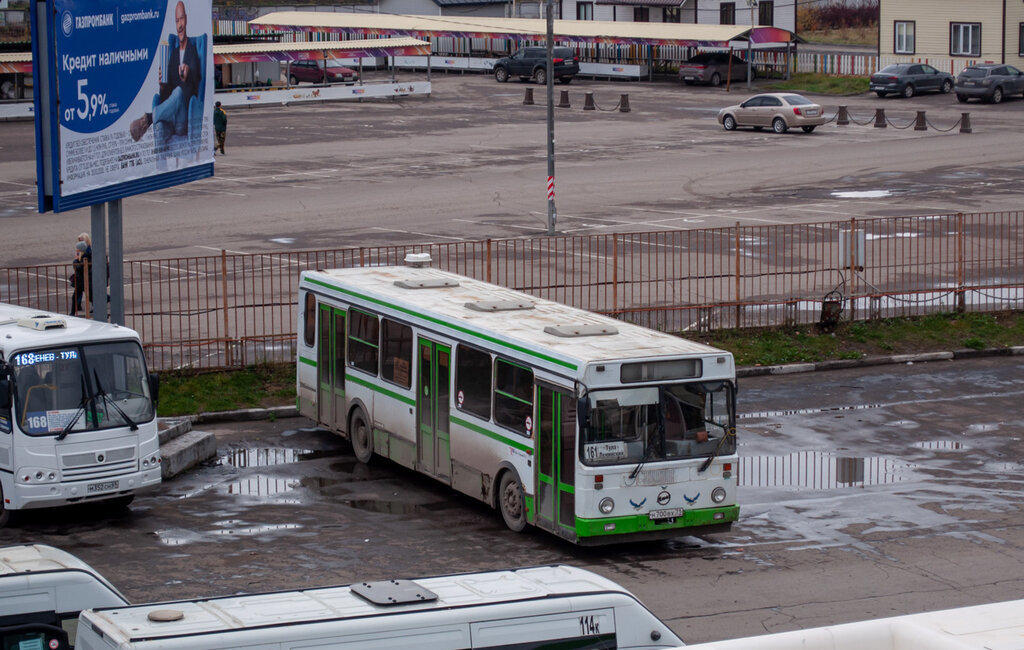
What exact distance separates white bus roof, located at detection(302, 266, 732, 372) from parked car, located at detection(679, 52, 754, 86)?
2147 inches

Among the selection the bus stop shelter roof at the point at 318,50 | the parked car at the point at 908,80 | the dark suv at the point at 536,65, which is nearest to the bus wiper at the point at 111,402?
the bus stop shelter roof at the point at 318,50

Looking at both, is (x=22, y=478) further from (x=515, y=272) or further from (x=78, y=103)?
(x=515, y=272)

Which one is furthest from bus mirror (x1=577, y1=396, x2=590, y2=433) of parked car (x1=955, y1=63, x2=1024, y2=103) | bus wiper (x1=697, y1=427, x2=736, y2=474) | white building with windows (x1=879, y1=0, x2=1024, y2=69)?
white building with windows (x1=879, y1=0, x2=1024, y2=69)

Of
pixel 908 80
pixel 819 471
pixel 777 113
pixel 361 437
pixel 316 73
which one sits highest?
pixel 316 73

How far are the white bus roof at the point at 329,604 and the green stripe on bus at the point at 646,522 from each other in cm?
455

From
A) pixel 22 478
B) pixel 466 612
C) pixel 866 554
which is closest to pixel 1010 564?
pixel 866 554

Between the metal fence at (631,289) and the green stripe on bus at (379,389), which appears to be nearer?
the green stripe on bus at (379,389)

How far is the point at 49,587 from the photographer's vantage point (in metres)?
9.00

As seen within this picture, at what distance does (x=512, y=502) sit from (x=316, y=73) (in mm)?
62391

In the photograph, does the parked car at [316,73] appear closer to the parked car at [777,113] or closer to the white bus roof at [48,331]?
the parked car at [777,113]

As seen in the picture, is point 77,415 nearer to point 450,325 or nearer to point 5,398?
point 5,398

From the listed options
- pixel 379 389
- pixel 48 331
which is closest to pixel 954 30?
pixel 379 389

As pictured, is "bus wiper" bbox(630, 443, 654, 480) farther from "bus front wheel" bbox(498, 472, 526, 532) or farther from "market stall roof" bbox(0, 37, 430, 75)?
"market stall roof" bbox(0, 37, 430, 75)

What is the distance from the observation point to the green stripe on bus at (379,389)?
16.6m
